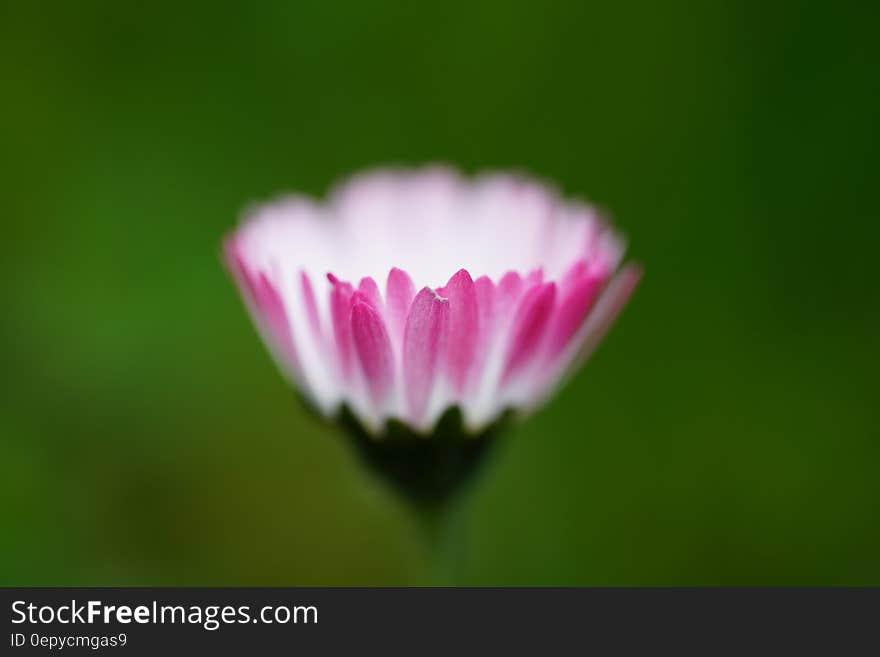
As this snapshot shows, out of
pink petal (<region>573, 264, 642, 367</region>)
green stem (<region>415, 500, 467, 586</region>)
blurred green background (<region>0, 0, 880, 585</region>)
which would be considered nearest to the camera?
A: pink petal (<region>573, 264, 642, 367</region>)

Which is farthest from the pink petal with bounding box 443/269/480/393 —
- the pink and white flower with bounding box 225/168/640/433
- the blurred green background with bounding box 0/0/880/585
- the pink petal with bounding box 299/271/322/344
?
the blurred green background with bounding box 0/0/880/585

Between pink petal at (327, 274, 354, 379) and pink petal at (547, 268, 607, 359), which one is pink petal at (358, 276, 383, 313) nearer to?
pink petal at (327, 274, 354, 379)

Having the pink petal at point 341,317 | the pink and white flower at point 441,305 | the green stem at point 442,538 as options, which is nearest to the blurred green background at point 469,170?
the green stem at point 442,538

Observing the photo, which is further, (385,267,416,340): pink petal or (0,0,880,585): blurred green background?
(0,0,880,585): blurred green background

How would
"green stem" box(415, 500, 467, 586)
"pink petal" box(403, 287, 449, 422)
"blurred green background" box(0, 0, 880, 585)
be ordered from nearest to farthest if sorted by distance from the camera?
"pink petal" box(403, 287, 449, 422) → "green stem" box(415, 500, 467, 586) → "blurred green background" box(0, 0, 880, 585)

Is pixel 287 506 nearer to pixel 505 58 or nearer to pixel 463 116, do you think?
pixel 463 116

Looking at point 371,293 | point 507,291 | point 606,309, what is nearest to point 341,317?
point 371,293

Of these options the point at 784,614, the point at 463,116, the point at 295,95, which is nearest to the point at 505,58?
the point at 463,116
